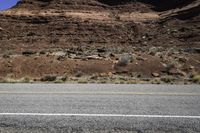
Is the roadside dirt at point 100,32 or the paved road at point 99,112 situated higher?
the paved road at point 99,112

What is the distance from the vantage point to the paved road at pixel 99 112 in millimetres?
5820

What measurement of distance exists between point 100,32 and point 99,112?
4087cm

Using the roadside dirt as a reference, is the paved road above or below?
above

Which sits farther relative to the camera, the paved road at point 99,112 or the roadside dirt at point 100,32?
the roadside dirt at point 100,32

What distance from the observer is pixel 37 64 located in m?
27.0

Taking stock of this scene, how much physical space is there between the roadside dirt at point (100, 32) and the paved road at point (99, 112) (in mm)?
18315

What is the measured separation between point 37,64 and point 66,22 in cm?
2341

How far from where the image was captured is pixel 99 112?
22.6 ft

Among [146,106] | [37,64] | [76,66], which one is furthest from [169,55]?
[146,106]

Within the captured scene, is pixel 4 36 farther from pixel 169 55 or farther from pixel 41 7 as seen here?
pixel 169 55

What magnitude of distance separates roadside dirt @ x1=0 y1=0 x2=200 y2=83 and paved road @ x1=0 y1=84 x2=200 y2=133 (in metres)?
18.3

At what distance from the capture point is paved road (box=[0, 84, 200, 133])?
19.1 ft

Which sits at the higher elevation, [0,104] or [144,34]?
[0,104]

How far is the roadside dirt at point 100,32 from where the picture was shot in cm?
2919
